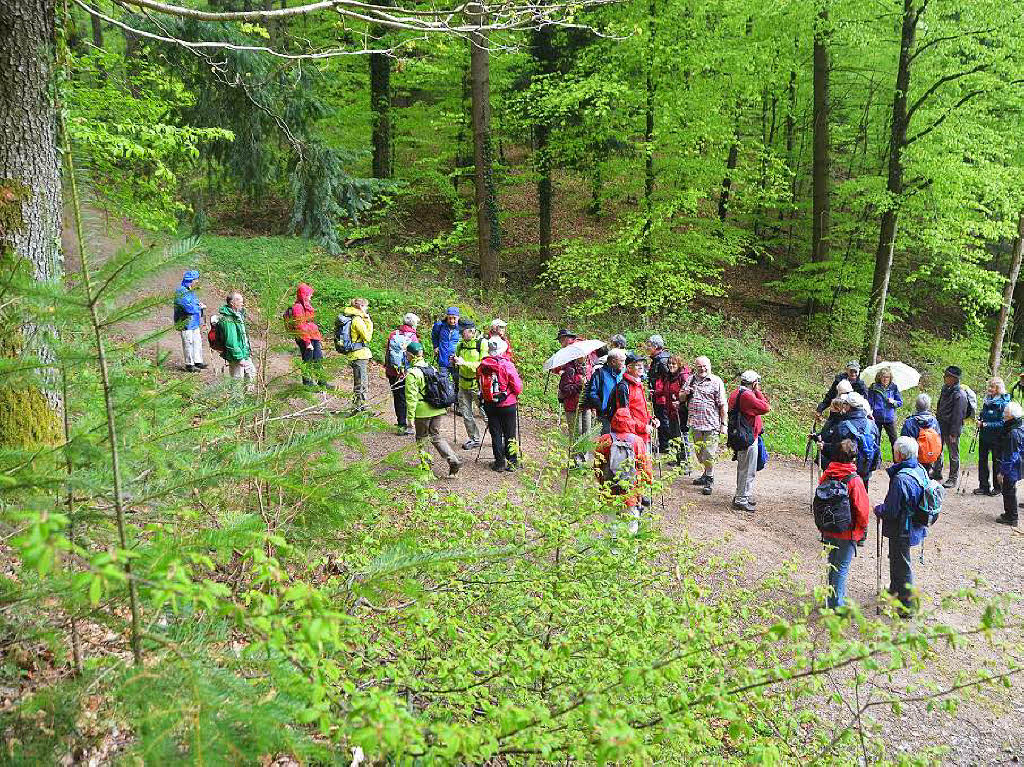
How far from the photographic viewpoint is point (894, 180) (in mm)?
16812

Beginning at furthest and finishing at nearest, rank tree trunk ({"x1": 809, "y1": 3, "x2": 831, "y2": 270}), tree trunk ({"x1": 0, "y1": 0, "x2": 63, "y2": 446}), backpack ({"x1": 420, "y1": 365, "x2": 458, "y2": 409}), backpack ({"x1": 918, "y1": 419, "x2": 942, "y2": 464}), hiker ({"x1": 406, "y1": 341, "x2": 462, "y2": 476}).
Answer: tree trunk ({"x1": 809, "y1": 3, "x2": 831, "y2": 270})
backpack ({"x1": 918, "y1": 419, "x2": 942, "y2": 464})
backpack ({"x1": 420, "y1": 365, "x2": 458, "y2": 409})
hiker ({"x1": 406, "y1": 341, "x2": 462, "y2": 476})
tree trunk ({"x1": 0, "y1": 0, "x2": 63, "y2": 446})

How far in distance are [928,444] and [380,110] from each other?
17227 mm

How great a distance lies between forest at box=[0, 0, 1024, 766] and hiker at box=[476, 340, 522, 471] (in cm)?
27

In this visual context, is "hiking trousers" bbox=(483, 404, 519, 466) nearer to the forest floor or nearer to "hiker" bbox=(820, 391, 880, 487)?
the forest floor

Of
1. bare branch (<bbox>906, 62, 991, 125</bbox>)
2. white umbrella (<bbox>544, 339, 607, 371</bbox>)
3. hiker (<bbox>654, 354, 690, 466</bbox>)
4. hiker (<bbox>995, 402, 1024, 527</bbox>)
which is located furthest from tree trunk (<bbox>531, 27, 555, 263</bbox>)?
hiker (<bbox>995, 402, 1024, 527</bbox>)

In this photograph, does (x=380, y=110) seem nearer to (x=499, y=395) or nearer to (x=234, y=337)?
(x=234, y=337)

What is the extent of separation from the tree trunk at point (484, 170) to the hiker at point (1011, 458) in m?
11.7

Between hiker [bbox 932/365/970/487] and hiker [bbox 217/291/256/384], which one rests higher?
hiker [bbox 217/291/256/384]

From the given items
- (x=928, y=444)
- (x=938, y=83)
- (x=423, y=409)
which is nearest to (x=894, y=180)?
(x=938, y=83)

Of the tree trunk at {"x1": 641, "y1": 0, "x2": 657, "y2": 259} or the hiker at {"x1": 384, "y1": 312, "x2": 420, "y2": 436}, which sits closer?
the hiker at {"x1": 384, "y1": 312, "x2": 420, "y2": 436}

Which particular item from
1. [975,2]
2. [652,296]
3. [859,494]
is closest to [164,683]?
[859,494]

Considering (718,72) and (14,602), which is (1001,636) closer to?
(14,602)

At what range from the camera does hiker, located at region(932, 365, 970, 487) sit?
11156 mm

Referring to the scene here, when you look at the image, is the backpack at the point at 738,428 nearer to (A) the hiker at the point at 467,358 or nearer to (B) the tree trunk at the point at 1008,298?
(A) the hiker at the point at 467,358
